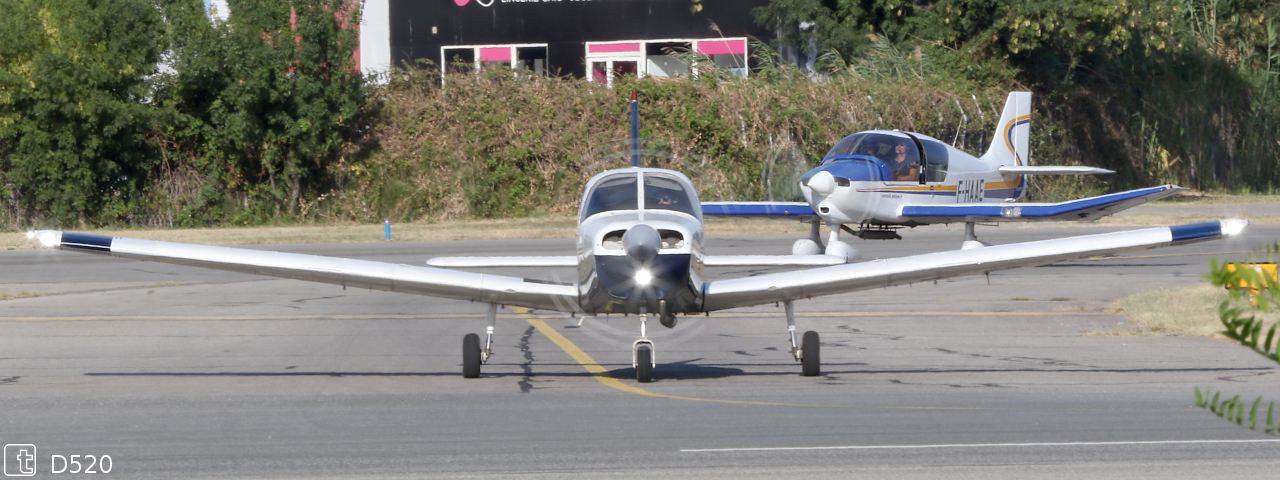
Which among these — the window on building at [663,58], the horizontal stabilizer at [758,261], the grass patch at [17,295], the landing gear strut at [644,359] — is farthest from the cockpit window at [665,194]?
the window on building at [663,58]

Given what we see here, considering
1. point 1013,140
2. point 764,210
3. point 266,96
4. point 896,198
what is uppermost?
point 266,96

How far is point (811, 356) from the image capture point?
342 inches

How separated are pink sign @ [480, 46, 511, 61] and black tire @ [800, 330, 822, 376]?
25.4 m

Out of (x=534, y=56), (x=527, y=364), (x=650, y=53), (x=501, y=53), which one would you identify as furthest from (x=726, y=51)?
(x=527, y=364)

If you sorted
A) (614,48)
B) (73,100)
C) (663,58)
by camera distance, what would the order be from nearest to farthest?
(73,100)
(614,48)
(663,58)

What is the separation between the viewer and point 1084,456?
604 centimetres

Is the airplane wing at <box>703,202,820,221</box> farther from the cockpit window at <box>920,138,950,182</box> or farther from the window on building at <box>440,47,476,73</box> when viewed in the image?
the window on building at <box>440,47,476,73</box>

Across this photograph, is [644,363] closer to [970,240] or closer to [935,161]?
[970,240]

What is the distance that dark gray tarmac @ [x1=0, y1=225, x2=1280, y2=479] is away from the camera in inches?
238

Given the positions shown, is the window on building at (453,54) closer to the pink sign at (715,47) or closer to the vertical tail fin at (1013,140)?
the pink sign at (715,47)

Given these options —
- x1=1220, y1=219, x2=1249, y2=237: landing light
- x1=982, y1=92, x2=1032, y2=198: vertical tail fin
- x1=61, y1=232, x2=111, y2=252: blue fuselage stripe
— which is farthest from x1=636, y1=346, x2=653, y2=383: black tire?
x1=982, y1=92, x2=1032, y2=198: vertical tail fin

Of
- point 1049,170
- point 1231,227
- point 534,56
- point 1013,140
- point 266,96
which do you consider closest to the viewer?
point 1231,227

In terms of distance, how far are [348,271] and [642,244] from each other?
227 cm

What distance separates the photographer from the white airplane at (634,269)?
8117mm
